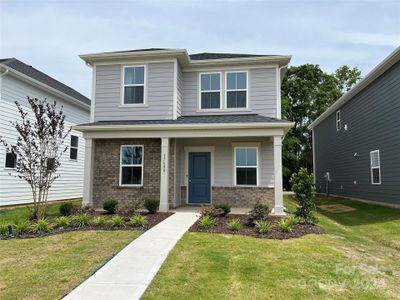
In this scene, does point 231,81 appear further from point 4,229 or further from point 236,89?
point 4,229

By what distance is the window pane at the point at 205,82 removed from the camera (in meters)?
13.2

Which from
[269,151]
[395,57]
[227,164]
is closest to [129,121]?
[227,164]

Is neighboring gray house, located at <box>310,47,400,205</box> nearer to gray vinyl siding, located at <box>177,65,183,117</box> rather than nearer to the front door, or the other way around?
the front door

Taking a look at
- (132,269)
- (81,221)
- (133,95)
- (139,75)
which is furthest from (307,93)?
(132,269)

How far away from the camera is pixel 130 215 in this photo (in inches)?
374

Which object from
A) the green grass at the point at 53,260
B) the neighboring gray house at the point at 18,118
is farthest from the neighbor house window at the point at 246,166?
the neighboring gray house at the point at 18,118

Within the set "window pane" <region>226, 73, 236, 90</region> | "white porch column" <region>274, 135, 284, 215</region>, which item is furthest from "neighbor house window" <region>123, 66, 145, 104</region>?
"white porch column" <region>274, 135, 284, 215</region>

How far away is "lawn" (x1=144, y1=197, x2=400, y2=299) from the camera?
453 cm

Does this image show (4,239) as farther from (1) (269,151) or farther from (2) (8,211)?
(1) (269,151)

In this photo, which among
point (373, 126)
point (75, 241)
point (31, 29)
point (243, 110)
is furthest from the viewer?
point (373, 126)

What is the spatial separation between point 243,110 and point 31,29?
26.2 ft

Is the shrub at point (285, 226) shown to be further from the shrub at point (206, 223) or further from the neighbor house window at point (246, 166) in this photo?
the neighbor house window at point (246, 166)

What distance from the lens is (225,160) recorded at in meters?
12.7

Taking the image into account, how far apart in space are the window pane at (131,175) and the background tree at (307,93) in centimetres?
2585
